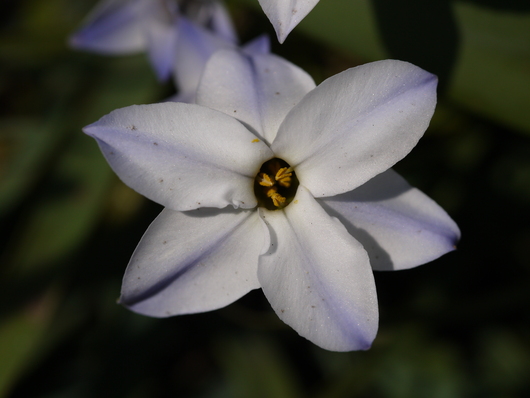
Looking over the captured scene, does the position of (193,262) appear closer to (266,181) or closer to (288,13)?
(266,181)

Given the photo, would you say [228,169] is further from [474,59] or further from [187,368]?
[187,368]

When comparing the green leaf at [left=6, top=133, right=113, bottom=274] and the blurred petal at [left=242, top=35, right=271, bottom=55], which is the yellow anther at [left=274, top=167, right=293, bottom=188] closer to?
the blurred petal at [left=242, top=35, right=271, bottom=55]

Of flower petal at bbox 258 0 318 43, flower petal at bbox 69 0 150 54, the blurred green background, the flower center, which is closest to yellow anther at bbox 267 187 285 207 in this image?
the flower center

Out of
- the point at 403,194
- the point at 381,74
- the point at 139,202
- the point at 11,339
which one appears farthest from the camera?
the point at 139,202

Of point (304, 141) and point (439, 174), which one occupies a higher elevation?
point (304, 141)

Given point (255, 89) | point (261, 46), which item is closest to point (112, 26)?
point (261, 46)

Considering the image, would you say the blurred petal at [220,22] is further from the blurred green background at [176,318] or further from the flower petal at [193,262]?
the flower petal at [193,262]

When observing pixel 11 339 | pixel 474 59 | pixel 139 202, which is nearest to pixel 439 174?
pixel 474 59
